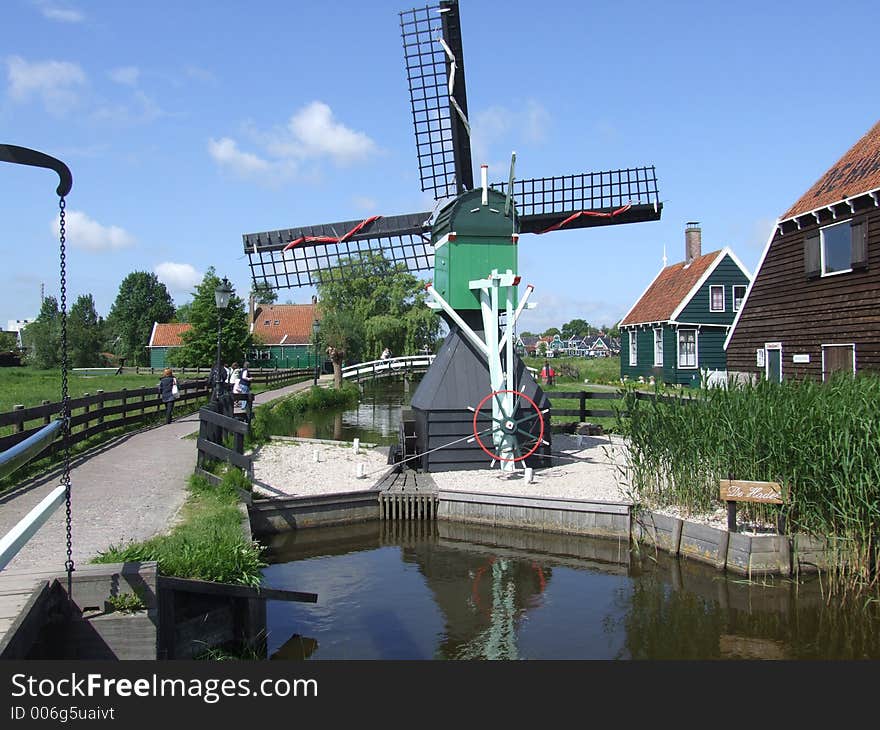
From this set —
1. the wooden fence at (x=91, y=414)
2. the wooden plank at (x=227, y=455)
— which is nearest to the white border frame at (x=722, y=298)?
the wooden fence at (x=91, y=414)

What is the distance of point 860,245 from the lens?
15.1 m

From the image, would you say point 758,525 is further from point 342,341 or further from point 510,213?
point 342,341

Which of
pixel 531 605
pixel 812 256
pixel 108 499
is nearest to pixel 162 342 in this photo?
pixel 812 256

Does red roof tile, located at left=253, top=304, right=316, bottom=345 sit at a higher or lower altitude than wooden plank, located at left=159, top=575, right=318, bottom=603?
higher

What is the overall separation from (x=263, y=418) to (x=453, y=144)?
8426 millimetres

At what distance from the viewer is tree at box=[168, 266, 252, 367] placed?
138 feet

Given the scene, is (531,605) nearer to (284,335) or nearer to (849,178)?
(849,178)

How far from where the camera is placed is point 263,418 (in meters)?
19.0

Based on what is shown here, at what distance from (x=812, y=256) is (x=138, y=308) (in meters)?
79.1

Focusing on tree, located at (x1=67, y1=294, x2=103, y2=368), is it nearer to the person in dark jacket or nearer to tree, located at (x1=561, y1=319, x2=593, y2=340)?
the person in dark jacket

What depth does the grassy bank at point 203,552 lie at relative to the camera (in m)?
5.74

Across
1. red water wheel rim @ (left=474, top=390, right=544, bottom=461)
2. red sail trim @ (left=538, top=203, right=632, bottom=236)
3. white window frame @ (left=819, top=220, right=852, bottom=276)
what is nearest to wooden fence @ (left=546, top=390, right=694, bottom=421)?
red water wheel rim @ (left=474, top=390, right=544, bottom=461)

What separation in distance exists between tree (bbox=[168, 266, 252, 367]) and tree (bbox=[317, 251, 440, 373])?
4.90 meters

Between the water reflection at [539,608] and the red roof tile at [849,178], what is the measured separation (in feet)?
33.7
